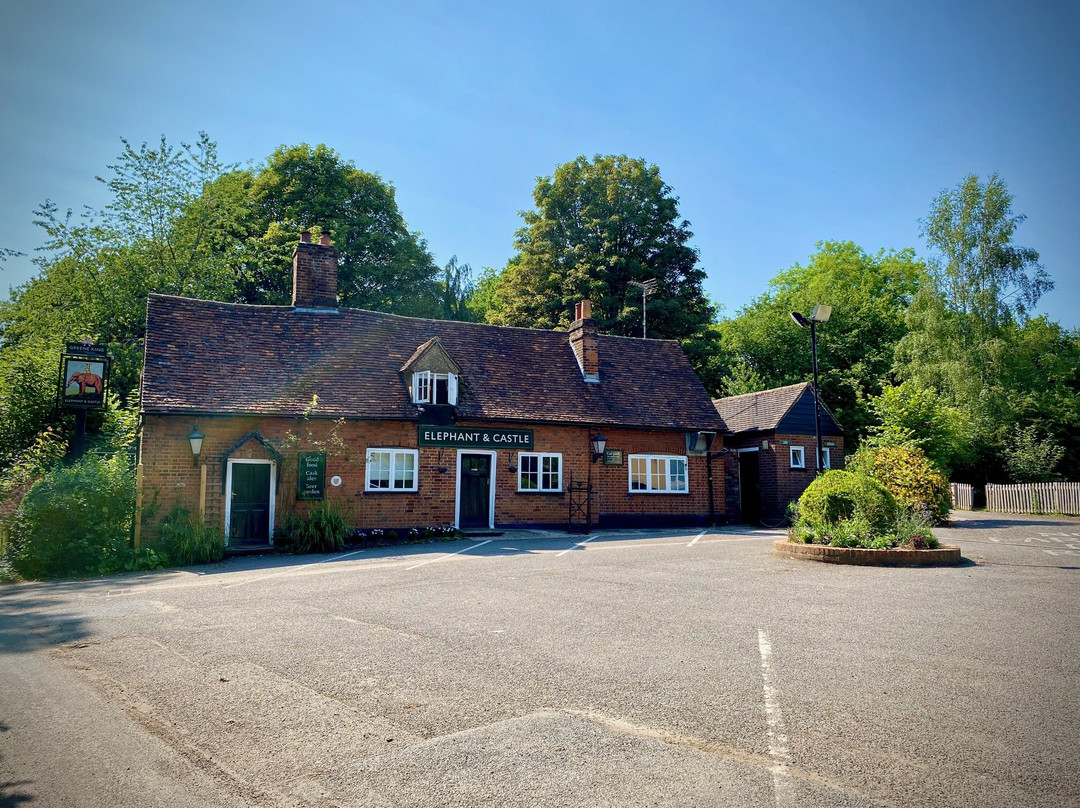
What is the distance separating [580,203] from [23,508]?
3054 cm

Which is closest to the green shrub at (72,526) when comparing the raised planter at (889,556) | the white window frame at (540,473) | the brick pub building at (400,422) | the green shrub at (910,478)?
the brick pub building at (400,422)

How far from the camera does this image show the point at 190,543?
15344 millimetres

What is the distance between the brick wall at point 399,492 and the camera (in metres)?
17.2

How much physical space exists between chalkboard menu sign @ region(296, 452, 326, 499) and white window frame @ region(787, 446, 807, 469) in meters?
16.7

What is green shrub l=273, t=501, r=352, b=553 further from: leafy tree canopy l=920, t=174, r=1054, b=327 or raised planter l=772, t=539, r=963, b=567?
leafy tree canopy l=920, t=174, r=1054, b=327

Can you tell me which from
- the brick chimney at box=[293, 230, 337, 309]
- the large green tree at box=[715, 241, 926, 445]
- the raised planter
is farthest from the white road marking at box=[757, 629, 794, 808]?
the large green tree at box=[715, 241, 926, 445]

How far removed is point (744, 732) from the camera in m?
4.76

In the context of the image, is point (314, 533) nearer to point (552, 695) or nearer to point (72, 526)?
point (72, 526)

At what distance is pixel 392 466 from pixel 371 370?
3097 millimetres

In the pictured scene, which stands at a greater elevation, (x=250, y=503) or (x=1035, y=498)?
(x=250, y=503)

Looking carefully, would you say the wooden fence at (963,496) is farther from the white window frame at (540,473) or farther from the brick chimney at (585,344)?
the white window frame at (540,473)

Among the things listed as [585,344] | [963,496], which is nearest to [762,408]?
[585,344]

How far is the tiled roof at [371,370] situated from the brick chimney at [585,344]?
0.30 metres

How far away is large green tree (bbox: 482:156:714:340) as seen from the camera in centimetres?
3591
